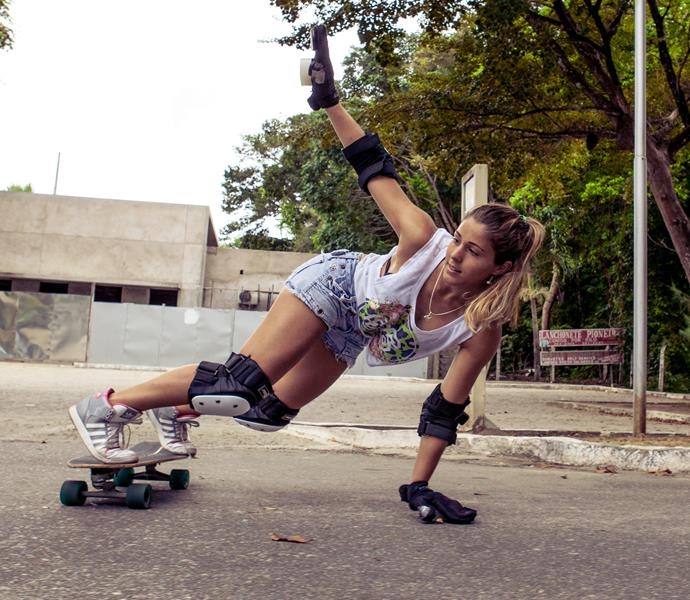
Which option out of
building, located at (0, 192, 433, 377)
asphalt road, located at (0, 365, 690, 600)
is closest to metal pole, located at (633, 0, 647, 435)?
asphalt road, located at (0, 365, 690, 600)

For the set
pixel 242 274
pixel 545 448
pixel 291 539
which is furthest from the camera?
pixel 242 274

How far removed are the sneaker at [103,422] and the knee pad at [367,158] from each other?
4.40 ft

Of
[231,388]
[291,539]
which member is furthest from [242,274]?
[291,539]

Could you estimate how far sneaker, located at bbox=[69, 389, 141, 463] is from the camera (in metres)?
3.77

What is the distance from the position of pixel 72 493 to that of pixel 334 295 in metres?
1.39

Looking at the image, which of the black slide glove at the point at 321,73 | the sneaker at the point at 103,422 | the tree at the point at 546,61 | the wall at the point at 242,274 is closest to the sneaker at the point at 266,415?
the sneaker at the point at 103,422

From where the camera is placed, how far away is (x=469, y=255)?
11.7ft

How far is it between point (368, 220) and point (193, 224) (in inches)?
265

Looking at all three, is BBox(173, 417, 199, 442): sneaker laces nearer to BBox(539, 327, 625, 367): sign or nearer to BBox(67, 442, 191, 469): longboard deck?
BBox(67, 442, 191, 469): longboard deck

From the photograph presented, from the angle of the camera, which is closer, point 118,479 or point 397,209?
point 397,209

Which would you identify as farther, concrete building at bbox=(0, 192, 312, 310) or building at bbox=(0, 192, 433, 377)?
concrete building at bbox=(0, 192, 312, 310)

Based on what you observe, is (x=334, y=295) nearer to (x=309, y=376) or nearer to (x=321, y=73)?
(x=309, y=376)

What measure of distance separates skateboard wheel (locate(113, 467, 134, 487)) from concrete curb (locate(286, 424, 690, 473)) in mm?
3942

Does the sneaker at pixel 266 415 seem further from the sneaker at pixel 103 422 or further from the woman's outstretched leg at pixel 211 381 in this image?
the sneaker at pixel 103 422
